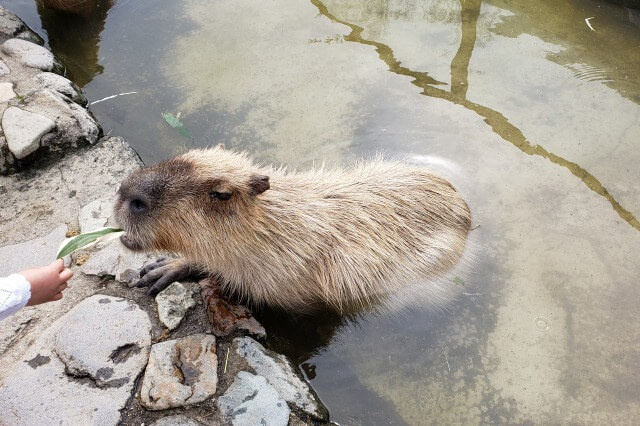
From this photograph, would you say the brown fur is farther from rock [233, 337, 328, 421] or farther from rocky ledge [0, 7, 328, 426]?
rock [233, 337, 328, 421]

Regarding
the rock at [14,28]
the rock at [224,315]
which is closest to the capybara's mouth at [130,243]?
the rock at [224,315]

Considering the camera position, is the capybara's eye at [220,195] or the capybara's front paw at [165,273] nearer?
the capybara's eye at [220,195]

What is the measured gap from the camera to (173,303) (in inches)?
108

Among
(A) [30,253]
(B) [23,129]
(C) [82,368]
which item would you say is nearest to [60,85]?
(B) [23,129]

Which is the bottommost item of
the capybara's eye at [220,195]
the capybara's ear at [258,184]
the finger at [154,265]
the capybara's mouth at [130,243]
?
the finger at [154,265]

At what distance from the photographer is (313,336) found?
9.82 ft

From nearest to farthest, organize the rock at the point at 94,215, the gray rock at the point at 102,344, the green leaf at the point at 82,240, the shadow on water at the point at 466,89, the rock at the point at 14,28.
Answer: the gray rock at the point at 102,344 < the green leaf at the point at 82,240 < the rock at the point at 94,215 < the shadow on water at the point at 466,89 < the rock at the point at 14,28

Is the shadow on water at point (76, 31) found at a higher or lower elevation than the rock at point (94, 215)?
higher

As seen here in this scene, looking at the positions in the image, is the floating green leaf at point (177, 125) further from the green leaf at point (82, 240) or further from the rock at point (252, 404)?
the rock at point (252, 404)

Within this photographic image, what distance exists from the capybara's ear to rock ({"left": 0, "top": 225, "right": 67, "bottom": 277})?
120 centimetres

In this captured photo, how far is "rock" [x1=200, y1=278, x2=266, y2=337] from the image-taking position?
2.69 meters

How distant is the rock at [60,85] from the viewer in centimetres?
407

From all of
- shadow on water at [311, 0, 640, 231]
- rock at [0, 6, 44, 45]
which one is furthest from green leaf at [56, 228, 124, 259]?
rock at [0, 6, 44, 45]

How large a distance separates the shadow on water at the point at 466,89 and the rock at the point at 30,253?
2744mm
